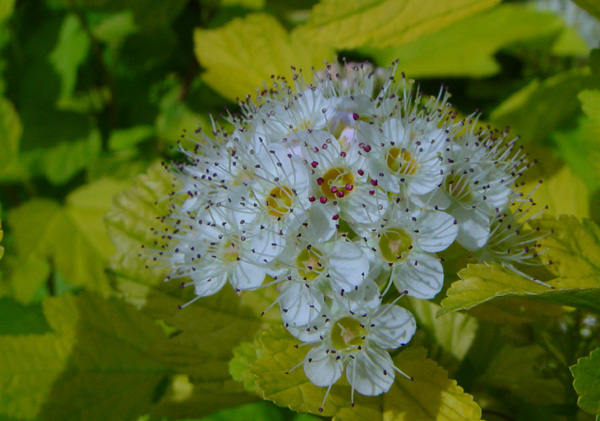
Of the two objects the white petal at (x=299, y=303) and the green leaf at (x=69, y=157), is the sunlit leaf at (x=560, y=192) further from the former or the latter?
the green leaf at (x=69, y=157)

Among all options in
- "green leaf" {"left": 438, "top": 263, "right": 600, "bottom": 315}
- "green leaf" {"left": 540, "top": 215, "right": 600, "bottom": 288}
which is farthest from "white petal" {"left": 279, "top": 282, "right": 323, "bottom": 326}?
"green leaf" {"left": 540, "top": 215, "right": 600, "bottom": 288}

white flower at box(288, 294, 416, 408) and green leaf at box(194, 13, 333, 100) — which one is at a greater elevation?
green leaf at box(194, 13, 333, 100)

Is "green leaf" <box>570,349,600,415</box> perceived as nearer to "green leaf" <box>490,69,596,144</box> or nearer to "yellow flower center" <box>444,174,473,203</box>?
"yellow flower center" <box>444,174,473,203</box>

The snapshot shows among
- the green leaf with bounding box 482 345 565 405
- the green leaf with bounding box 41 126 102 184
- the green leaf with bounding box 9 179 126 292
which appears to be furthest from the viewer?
the green leaf with bounding box 41 126 102 184

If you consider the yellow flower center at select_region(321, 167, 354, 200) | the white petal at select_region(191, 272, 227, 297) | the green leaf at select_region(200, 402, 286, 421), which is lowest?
the green leaf at select_region(200, 402, 286, 421)

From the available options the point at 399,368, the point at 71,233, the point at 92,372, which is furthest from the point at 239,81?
the point at 399,368

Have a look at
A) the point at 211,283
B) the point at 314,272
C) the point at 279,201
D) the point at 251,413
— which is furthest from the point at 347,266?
the point at 251,413

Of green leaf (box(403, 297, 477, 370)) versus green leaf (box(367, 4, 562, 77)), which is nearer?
green leaf (box(403, 297, 477, 370))
